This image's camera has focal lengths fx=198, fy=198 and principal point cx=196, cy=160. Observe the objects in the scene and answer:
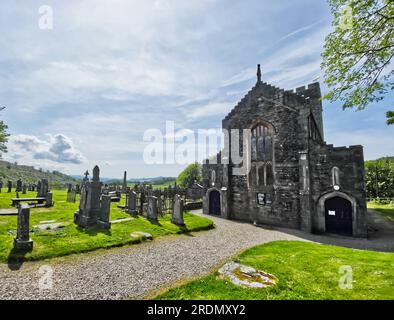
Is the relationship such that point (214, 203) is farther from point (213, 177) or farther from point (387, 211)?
point (387, 211)

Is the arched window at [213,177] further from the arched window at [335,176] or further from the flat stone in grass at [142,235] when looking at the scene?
the flat stone in grass at [142,235]

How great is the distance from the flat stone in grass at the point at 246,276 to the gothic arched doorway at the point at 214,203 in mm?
13626

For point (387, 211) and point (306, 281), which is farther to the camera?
point (387, 211)

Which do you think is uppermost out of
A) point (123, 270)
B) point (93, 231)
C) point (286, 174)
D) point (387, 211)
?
point (286, 174)

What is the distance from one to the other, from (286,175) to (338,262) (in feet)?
30.5

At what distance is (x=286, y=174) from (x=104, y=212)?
46.0 ft

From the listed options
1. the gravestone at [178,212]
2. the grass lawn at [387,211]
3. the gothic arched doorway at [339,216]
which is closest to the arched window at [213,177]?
the gravestone at [178,212]

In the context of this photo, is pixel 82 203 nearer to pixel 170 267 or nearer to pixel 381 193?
pixel 170 267

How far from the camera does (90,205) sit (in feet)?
41.7

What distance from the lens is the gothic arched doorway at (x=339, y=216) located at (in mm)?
13758

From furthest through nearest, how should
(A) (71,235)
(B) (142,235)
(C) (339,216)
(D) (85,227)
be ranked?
(C) (339,216), (D) (85,227), (B) (142,235), (A) (71,235)

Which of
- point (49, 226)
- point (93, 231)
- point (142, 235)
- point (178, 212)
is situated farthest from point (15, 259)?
point (178, 212)

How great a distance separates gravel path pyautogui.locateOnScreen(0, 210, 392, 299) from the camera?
563cm

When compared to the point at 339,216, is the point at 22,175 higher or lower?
higher
